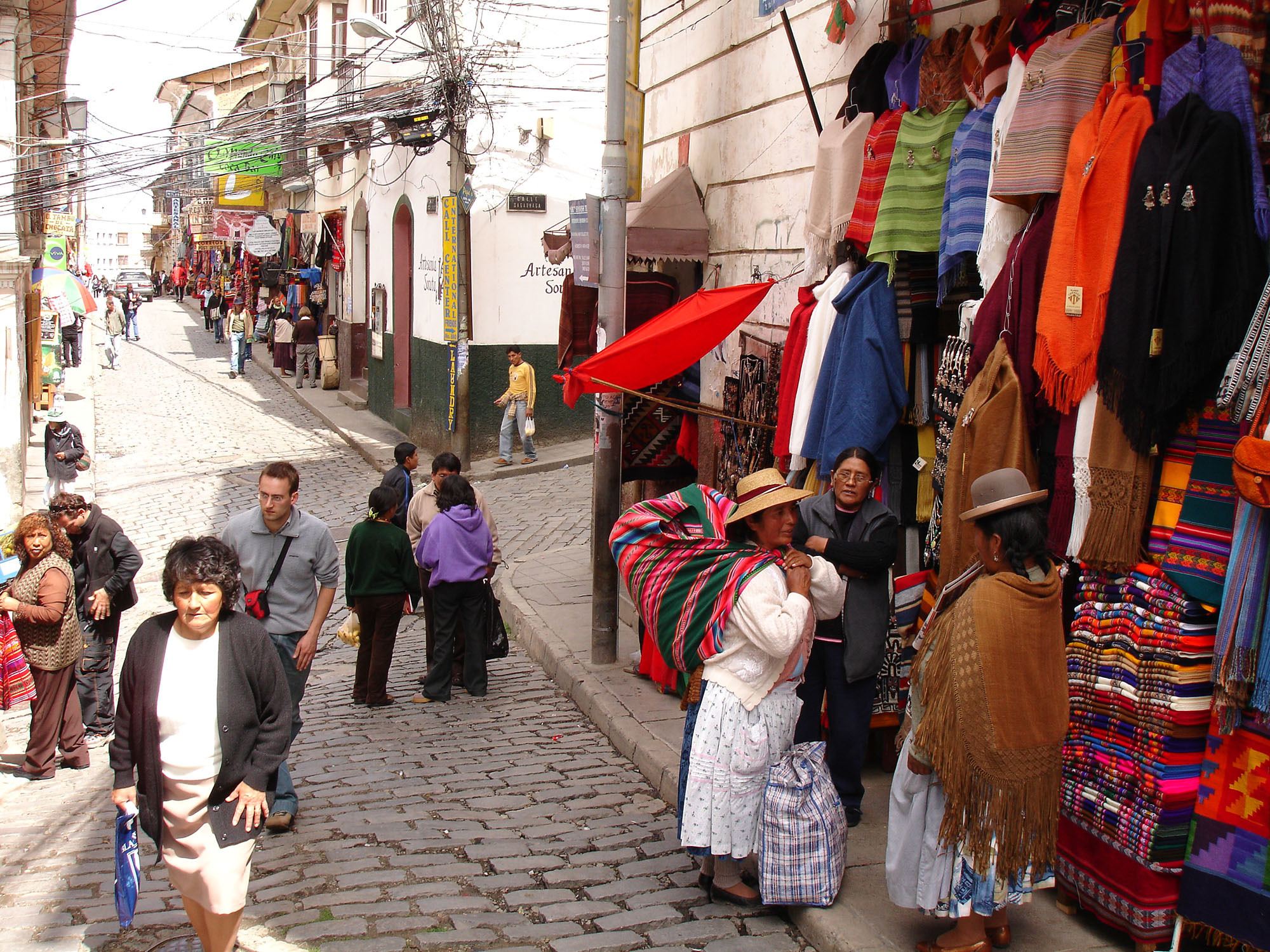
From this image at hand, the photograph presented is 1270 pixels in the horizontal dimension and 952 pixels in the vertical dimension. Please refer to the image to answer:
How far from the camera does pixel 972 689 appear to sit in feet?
12.3

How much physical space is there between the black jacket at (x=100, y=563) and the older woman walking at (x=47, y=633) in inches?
7.3

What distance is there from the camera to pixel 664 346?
7.14 m

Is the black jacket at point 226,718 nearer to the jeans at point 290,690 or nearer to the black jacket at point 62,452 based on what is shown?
the jeans at point 290,690

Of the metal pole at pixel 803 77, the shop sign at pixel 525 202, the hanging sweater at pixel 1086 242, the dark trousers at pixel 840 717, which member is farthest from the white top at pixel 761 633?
the shop sign at pixel 525 202

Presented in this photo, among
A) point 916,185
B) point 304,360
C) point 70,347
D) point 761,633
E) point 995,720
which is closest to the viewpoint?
point 995,720

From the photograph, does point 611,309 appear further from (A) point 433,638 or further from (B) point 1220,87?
(B) point 1220,87

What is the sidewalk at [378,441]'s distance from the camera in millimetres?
16531

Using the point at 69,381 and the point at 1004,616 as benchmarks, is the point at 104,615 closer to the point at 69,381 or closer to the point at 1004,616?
the point at 1004,616

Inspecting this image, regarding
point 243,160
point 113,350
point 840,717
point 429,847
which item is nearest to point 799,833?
point 840,717

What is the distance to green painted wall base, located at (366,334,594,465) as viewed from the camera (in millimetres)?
17141

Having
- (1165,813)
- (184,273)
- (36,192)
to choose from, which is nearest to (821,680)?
(1165,813)

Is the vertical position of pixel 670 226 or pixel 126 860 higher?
pixel 670 226

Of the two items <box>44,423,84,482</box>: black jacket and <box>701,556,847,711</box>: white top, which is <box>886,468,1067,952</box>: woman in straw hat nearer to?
<box>701,556,847,711</box>: white top

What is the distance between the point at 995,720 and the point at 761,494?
1.27 metres
